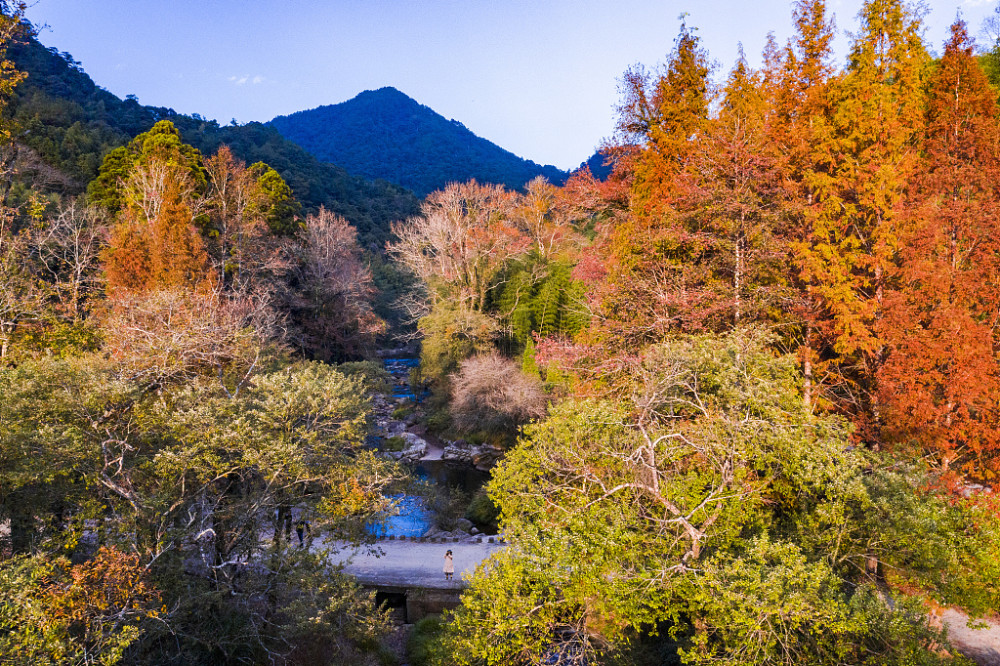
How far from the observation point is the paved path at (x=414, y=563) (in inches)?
537

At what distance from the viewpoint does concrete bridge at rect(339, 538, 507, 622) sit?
13.2 metres

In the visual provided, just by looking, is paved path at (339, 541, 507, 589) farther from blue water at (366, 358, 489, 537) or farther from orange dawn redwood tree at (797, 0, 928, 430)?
orange dawn redwood tree at (797, 0, 928, 430)

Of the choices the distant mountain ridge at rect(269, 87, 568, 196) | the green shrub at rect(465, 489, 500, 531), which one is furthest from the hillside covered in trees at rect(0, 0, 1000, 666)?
the distant mountain ridge at rect(269, 87, 568, 196)

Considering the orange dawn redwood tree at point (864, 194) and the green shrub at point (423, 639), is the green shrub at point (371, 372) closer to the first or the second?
the green shrub at point (423, 639)

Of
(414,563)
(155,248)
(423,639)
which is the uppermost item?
(155,248)

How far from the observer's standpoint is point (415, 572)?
1415 cm

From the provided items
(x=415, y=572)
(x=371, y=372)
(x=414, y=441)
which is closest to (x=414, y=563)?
(x=415, y=572)

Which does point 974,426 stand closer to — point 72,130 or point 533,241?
point 533,241

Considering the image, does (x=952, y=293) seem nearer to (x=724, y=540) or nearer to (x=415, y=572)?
(x=724, y=540)

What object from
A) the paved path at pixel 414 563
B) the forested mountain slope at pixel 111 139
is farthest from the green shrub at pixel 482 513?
the forested mountain slope at pixel 111 139

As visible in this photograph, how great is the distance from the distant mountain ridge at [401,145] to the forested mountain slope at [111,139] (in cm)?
3078

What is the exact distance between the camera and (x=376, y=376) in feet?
83.9

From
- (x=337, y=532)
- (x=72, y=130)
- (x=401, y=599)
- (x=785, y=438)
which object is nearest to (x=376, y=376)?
(x=401, y=599)

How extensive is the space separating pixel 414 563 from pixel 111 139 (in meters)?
43.7
